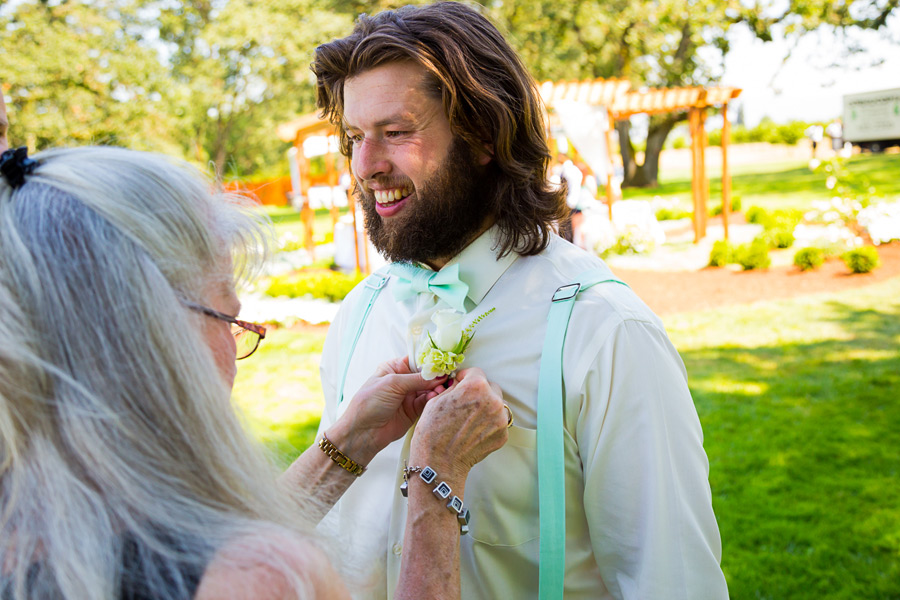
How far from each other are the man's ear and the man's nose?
0.28 m

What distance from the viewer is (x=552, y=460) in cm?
175

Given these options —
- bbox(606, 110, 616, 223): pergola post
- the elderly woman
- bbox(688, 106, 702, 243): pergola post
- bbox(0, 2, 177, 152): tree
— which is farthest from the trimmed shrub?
the elderly woman

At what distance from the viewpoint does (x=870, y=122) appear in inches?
529

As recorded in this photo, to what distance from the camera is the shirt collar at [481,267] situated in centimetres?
205

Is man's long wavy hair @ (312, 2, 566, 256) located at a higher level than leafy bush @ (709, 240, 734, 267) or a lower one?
higher

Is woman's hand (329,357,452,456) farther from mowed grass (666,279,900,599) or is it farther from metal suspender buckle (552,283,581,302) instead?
mowed grass (666,279,900,599)

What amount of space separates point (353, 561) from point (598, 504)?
63 cm

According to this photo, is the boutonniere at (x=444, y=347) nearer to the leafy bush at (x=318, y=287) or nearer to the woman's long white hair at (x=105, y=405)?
the woman's long white hair at (x=105, y=405)

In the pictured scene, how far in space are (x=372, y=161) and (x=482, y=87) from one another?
387 millimetres

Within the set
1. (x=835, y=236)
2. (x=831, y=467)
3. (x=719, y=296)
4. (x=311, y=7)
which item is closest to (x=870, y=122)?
(x=835, y=236)

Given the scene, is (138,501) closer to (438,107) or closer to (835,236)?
(438,107)

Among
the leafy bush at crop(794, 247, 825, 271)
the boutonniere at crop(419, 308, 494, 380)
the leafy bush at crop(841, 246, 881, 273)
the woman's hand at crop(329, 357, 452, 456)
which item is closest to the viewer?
the boutonniere at crop(419, 308, 494, 380)

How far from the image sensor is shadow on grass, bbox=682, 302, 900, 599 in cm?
400

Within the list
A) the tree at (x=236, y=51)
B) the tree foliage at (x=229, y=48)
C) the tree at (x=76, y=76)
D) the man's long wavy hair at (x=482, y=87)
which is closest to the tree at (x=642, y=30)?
the tree foliage at (x=229, y=48)
